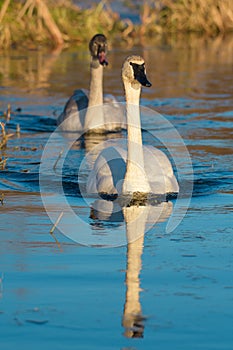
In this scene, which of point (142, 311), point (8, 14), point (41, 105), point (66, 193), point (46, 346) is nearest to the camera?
point (46, 346)

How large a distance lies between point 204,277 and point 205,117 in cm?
656

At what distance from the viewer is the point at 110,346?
4441mm

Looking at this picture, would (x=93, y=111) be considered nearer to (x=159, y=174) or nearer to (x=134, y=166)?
(x=159, y=174)

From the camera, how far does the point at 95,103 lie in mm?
12031

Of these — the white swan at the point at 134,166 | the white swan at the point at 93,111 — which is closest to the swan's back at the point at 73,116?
the white swan at the point at 93,111

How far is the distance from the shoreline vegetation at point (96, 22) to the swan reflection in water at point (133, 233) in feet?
32.2

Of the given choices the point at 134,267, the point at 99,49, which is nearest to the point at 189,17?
the point at 99,49

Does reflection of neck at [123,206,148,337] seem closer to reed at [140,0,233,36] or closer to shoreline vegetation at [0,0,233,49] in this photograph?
shoreline vegetation at [0,0,233,49]

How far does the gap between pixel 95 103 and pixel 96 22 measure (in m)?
7.78

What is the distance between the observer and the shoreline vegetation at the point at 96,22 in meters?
18.5

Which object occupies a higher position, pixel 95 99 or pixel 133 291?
pixel 95 99

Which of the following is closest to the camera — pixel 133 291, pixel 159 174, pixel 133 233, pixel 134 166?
pixel 133 291

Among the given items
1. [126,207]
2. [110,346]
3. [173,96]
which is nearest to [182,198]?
[126,207]

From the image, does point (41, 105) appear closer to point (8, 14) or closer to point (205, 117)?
point (205, 117)
